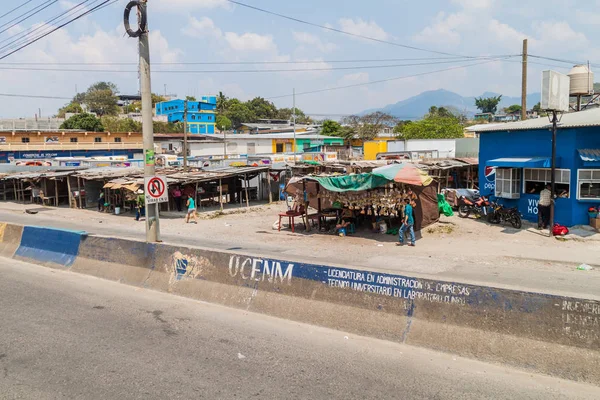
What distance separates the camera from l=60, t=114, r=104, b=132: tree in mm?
80938

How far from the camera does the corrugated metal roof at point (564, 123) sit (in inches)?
723

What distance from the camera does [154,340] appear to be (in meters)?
7.30

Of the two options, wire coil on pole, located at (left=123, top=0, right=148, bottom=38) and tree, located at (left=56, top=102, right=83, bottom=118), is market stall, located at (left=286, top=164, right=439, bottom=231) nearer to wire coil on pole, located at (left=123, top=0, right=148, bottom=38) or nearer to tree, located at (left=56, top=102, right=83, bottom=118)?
wire coil on pole, located at (left=123, top=0, right=148, bottom=38)

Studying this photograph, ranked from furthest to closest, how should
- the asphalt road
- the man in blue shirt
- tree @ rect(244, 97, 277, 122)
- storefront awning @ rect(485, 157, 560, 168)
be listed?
tree @ rect(244, 97, 277, 122), storefront awning @ rect(485, 157, 560, 168), the man in blue shirt, the asphalt road

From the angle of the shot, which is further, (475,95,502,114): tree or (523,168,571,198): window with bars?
(475,95,502,114): tree

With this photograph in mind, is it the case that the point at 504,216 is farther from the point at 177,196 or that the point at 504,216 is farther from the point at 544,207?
the point at 177,196

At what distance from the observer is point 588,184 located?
61.4 feet

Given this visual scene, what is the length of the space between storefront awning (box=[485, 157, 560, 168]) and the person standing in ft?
3.46

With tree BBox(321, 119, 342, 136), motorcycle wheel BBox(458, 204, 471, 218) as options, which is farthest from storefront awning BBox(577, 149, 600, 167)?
tree BBox(321, 119, 342, 136)

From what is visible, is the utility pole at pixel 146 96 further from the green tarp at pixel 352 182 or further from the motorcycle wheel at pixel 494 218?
the motorcycle wheel at pixel 494 218

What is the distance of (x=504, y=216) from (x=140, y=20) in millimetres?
15878

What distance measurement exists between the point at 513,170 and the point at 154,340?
59.5ft

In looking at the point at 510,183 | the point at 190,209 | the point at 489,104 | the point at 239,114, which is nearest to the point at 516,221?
the point at 510,183

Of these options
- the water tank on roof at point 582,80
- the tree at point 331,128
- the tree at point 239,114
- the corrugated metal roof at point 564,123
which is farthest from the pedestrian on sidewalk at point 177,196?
the tree at point 239,114
